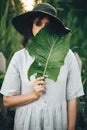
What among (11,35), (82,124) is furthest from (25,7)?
(82,124)

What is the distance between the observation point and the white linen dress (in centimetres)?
224

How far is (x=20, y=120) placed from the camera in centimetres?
229

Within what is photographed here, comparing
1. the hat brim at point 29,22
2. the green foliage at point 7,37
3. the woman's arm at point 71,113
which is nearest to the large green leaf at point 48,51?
the hat brim at point 29,22

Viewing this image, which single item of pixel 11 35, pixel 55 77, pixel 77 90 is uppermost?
pixel 55 77

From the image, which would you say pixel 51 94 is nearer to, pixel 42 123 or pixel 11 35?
pixel 42 123

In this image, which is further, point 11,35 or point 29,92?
point 11,35

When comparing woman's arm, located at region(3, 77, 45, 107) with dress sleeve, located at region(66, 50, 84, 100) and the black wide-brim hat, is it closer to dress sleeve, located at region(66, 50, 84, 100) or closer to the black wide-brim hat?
dress sleeve, located at region(66, 50, 84, 100)

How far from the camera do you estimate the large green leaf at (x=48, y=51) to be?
215 centimetres

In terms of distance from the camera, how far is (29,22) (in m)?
2.43

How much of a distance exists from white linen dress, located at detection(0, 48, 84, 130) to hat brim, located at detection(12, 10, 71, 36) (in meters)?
0.18

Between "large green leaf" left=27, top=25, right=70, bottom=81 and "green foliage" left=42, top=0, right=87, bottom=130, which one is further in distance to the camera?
"green foliage" left=42, top=0, right=87, bottom=130

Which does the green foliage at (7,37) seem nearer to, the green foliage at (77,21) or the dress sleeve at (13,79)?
the green foliage at (77,21)

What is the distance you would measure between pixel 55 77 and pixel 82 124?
1554 millimetres

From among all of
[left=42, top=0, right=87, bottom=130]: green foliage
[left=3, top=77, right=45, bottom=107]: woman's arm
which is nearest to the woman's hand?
[left=3, top=77, right=45, bottom=107]: woman's arm
